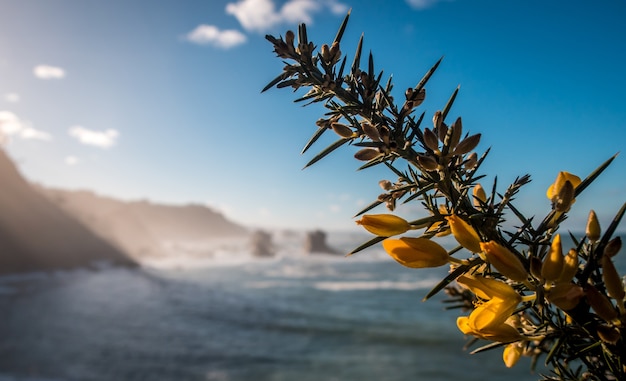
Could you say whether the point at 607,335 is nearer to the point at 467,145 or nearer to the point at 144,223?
the point at 467,145

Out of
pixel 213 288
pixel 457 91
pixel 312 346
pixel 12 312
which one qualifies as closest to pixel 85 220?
pixel 213 288

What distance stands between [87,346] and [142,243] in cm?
3362

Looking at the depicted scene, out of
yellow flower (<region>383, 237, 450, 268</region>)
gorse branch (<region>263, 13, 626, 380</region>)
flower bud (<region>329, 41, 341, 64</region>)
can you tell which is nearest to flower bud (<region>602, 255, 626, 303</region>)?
gorse branch (<region>263, 13, 626, 380</region>)

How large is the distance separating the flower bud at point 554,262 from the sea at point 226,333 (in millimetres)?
7514

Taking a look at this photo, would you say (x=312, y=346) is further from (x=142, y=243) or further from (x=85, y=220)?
(x=142, y=243)

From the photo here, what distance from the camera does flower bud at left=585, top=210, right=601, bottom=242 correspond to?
44cm

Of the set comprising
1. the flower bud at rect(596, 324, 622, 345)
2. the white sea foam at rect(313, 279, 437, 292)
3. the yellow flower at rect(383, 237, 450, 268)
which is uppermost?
the yellow flower at rect(383, 237, 450, 268)

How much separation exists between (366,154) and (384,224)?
85mm

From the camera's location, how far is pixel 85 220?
84.3ft

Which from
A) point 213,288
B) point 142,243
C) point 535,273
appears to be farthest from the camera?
point 142,243

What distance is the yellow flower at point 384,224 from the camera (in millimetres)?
440

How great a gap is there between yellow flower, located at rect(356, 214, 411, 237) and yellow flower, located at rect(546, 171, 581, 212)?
0.16 metres

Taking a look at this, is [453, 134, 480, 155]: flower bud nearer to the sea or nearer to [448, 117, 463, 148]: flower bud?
[448, 117, 463, 148]: flower bud

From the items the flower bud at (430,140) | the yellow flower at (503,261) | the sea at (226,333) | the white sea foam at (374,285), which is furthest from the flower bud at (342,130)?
the white sea foam at (374,285)
